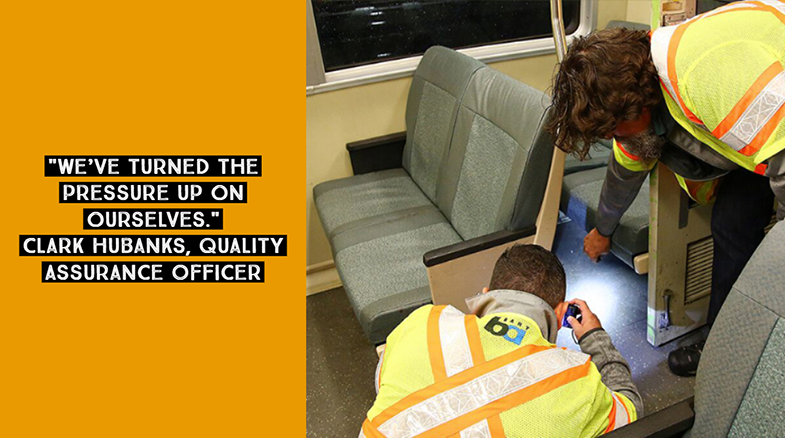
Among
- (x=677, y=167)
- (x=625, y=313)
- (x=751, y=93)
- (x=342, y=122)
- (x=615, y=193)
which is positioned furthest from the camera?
(x=342, y=122)

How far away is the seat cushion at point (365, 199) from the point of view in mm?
2549

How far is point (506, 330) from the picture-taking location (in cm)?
111

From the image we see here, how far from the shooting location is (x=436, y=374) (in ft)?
3.49

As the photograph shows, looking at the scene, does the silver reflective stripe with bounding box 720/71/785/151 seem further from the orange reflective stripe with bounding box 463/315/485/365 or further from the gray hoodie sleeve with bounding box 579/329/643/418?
the orange reflective stripe with bounding box 463/315/485/365

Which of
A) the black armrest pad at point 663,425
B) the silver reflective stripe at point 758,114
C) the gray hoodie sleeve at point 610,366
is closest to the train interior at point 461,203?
the black armrest pad at point 663,425

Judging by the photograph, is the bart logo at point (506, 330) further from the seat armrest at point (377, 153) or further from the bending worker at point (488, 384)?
the seat armrest at point (377, 153)

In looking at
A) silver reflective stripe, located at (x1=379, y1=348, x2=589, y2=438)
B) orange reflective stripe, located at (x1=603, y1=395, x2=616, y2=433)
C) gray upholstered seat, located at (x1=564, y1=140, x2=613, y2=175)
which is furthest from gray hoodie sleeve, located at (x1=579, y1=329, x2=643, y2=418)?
gray upholstered seat, located at (x1=564, y1=140, x2=613, y2=175)

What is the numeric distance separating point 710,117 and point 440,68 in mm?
1423

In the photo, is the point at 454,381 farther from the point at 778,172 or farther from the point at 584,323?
the point at 778,172

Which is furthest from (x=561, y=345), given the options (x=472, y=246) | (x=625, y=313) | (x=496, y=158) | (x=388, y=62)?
(x=388, y=62)

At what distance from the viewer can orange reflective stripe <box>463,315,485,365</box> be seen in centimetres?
106

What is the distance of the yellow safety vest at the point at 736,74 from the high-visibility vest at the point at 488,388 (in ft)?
2.01

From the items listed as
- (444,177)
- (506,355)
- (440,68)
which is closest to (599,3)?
(440,68)

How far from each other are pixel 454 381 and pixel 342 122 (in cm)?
193
